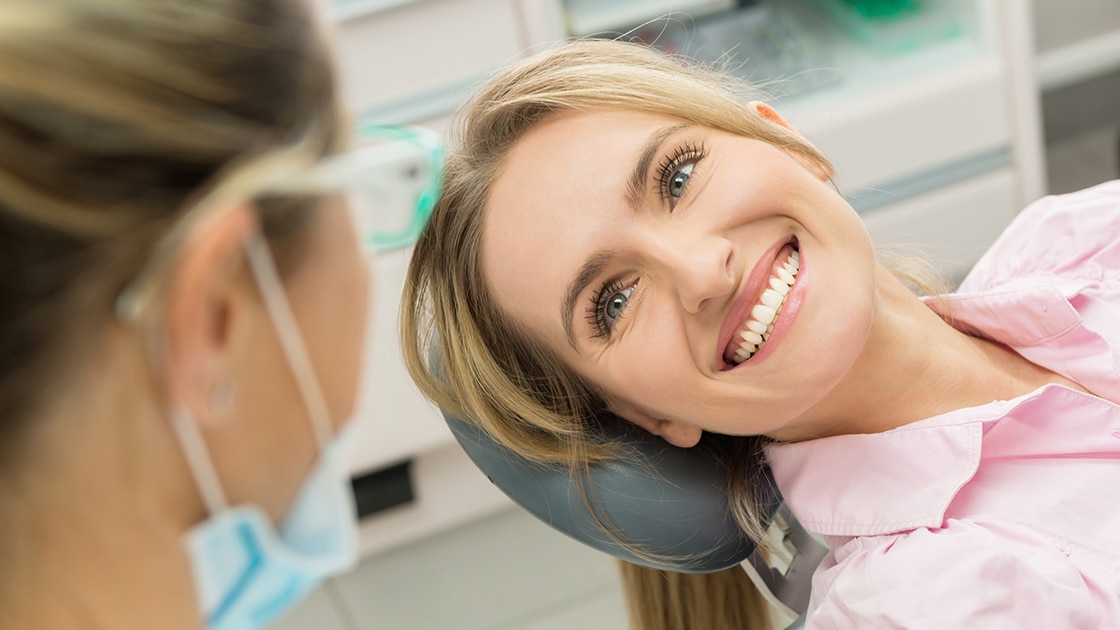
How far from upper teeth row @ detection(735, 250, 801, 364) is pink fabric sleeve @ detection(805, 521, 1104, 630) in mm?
237

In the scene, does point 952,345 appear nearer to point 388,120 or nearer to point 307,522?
point 307,522

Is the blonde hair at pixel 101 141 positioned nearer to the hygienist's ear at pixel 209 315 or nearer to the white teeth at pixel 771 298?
the hygienist's ear at pixel 209 315

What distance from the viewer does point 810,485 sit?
1.25 meters

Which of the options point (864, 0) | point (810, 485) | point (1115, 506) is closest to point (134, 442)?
point (810, 485)

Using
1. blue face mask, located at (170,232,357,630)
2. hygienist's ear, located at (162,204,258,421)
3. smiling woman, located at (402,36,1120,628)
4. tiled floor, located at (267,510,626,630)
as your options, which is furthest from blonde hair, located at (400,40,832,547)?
tiled floor, located at (267,510,626,630)

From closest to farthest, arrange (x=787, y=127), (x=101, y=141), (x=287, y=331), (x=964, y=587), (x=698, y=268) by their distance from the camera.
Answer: (x=101, y=141), (x=287, y=331), (x=964, y=587), (x=698, y=268), (x=787, y=127)

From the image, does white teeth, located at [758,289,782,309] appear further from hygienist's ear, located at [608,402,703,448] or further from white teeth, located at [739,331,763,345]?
hygienist's ear, located at [608,402,703,448]

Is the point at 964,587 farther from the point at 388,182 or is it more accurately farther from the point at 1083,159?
the point at 1083,159

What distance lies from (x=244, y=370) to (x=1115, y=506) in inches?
33.9

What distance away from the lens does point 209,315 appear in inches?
25.5

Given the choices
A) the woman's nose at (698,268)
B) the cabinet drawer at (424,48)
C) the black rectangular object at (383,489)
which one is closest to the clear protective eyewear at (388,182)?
the woman's nose at (698,268)

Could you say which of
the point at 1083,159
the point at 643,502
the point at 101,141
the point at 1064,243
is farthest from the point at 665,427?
the point at 1083,159

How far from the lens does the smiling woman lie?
1119mm

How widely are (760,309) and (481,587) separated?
1.27 meters
